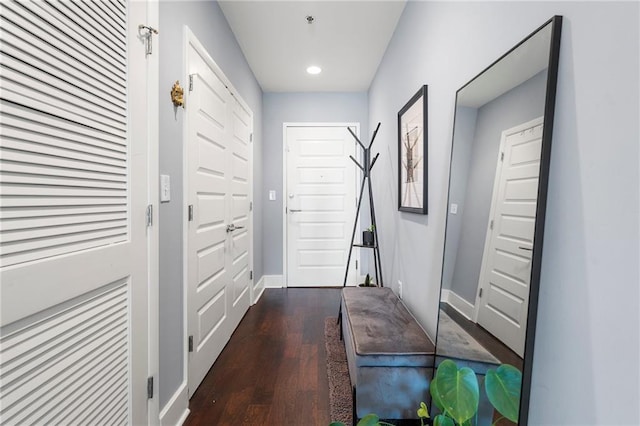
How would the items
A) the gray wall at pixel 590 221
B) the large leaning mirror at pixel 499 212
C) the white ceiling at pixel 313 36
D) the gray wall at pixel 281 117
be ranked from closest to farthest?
the gray wall at pixel 590 221 < the large leaning mirror at pixel 499 212 < the white ceiling at pixel 313 36 < the gray wall at pixel 281 117

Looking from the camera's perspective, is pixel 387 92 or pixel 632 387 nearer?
pixel 632 387

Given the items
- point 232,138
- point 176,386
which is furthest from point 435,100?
point 176,386

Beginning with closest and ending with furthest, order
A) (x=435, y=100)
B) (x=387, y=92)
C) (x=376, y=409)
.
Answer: (x=376, y=409)
(x=435, y=100)
(x=387, y=92)

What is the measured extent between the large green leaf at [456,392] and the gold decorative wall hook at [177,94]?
1.65 m

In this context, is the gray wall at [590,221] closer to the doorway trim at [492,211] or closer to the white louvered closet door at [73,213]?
the doorway trim at [492,211]

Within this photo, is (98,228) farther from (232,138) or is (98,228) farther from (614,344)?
(232,138)

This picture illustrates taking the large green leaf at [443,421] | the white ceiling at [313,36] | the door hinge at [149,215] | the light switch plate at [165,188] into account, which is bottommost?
the large green leaf at [443,421]

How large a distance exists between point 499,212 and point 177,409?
68.3 inches

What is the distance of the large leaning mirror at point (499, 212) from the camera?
0.86 metres

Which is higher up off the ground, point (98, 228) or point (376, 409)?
point (98, 228)

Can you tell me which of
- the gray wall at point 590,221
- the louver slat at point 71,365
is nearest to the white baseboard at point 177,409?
the louver slat at point 71,365

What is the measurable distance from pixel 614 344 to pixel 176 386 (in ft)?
5.68

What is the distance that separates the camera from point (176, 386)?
4.96ft

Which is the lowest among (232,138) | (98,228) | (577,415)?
(577,415)
